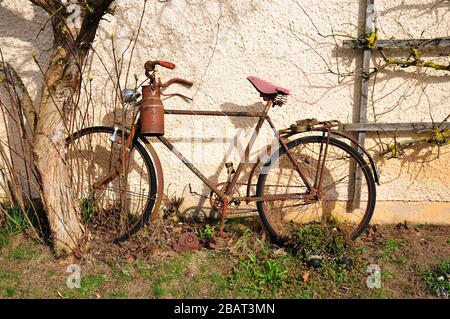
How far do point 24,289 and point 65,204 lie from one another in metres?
0.67

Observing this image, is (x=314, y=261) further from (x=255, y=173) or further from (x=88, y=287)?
(x=88, y=287)

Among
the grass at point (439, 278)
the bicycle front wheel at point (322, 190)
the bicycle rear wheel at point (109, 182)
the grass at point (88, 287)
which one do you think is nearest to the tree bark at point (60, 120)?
the bicycle rear wheel at point (109, 182)

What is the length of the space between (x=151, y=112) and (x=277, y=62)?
1.24m

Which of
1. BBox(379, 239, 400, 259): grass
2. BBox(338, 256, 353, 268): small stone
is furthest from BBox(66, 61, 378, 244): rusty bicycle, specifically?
BBox(338, 256, 353, 268): small stone

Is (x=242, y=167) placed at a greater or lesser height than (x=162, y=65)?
lesser

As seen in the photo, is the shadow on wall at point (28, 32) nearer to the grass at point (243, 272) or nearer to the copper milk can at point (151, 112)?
the copper milk can at point (151, 112)

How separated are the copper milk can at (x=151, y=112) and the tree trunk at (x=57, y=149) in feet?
1.80

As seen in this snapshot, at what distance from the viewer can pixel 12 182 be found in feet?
11.9

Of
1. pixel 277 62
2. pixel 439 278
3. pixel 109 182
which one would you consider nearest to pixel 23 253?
pixel 109 182

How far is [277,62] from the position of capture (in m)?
3.66

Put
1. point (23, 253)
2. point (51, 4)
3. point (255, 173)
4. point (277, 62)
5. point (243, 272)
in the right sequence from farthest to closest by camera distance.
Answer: point (255, 173), point (277, 62), point (23, 253), point (243, 272), point (51, 4)

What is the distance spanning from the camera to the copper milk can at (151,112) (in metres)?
3.21
